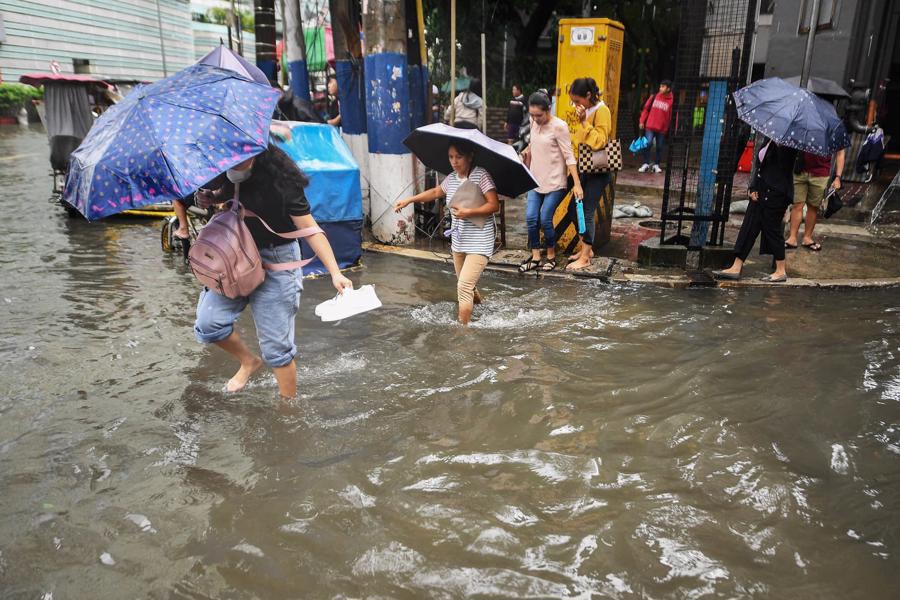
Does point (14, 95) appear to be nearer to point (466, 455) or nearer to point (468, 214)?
point (468, 214)

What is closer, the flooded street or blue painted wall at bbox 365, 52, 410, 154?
the flooded street

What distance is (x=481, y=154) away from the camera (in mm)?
5559

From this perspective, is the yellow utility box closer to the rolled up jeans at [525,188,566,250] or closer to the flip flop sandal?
the rolled up jeans at [525,188,566,250]

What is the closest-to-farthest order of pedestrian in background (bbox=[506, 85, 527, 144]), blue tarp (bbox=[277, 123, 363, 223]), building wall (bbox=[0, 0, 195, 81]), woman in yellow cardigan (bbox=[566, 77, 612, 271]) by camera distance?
woman in yellow cardigan (bbox=[566, 77, 612, 271]) → blue tarp (bbox=[277, 123, 363, 223]) → pedestrian in background (bbox=[506, 85, 527, 144]) → building wall (bbox=[0, 0, 195, 81])

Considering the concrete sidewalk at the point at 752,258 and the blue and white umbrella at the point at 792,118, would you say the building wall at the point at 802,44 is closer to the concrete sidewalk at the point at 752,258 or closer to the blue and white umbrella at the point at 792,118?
the concrete sidewalk at the point at 752,258

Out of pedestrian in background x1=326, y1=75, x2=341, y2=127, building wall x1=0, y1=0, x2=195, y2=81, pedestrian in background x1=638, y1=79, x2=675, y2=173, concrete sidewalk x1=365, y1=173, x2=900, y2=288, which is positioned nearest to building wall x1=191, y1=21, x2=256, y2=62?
building wall x1=0, y1=0, x2=195, y2=81

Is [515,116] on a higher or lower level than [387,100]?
lower

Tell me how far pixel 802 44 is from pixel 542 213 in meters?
11.2

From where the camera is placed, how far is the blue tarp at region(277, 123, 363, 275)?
7238mm

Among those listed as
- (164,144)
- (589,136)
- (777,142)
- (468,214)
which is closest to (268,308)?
(164,144)

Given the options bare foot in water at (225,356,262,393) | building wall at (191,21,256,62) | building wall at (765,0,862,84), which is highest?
building wall at (191,21,256,62)

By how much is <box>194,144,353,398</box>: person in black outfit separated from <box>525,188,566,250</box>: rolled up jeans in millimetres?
3861

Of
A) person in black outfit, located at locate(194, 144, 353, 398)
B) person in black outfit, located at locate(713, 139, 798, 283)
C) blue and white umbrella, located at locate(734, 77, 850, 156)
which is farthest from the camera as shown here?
person in black outfit, located at locate(713, 139, 798, 283)

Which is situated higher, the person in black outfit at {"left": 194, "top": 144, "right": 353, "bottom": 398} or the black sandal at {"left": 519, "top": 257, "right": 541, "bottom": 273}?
the person in black outfit at {"left": 194, "top": 144, "right": 353, "bottom": 398}
